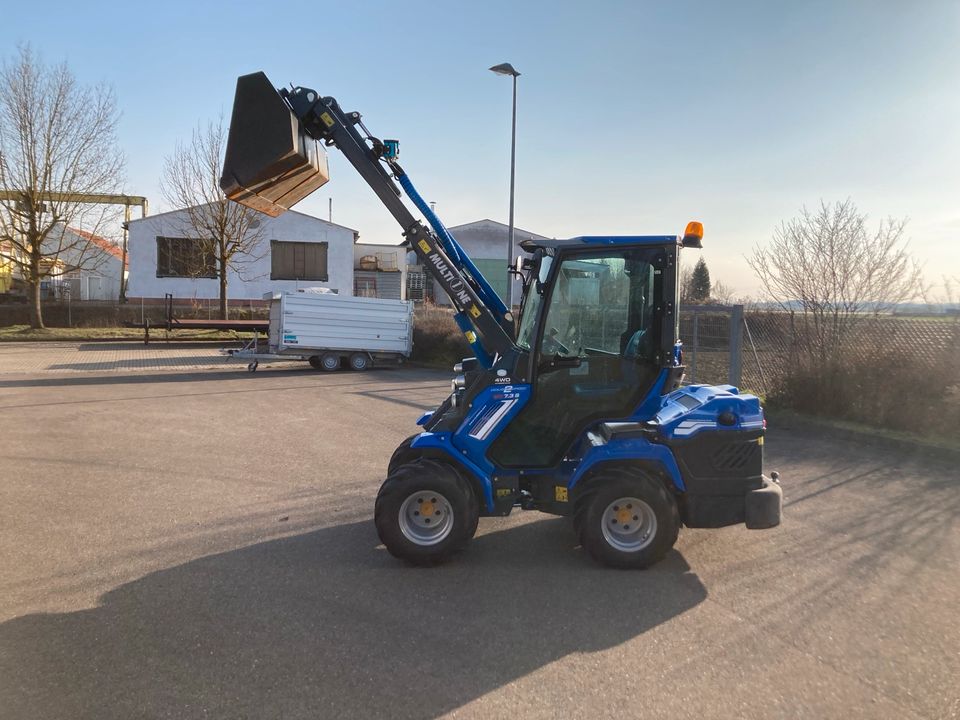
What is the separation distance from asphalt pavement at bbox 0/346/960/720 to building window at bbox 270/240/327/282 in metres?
31.2

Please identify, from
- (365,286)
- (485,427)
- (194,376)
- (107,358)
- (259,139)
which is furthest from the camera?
(365,286)

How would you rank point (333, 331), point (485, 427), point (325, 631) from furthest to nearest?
point (333, 331), point (485, 427), point (325, 631)

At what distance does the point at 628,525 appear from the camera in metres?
4.82

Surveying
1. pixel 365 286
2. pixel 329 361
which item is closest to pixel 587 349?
pixel 329 361

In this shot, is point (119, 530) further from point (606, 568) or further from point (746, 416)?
point (746, 416)

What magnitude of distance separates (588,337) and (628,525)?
1418 millimetres

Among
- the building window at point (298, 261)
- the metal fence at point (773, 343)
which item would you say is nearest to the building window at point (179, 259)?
the building window at point (298, 261)

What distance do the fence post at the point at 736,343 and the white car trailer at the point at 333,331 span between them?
34.2 feet

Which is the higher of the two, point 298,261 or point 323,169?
point 298,261

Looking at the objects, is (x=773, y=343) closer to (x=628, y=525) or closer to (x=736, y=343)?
(x=736, y=343)

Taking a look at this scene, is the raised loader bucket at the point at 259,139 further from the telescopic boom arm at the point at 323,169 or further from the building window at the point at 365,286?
the building window at the point at 365,286

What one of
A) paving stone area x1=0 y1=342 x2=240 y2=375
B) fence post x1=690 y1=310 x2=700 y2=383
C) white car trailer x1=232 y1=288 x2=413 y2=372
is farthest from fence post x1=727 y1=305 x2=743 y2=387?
paving stone area x1=0 y1=342 x2=240 y2=375

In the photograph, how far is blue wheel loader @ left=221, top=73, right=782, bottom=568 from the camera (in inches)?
187

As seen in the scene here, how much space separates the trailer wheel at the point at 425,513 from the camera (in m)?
4.70
